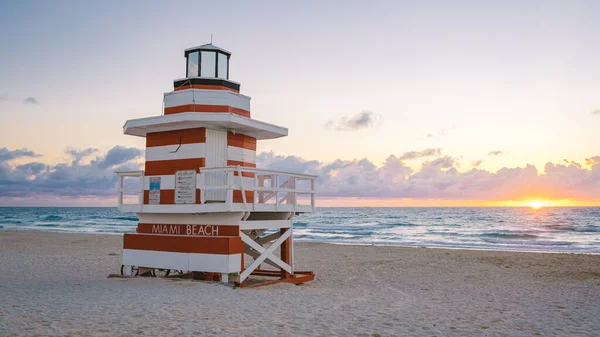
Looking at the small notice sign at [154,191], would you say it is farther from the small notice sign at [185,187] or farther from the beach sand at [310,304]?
the beach sand at [310,304]

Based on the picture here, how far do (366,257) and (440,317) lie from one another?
1229 centimetres

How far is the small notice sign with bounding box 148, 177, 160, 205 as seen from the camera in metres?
11.9

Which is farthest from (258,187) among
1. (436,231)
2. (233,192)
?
(436,231)

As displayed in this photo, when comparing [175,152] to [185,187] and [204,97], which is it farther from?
[204,97]

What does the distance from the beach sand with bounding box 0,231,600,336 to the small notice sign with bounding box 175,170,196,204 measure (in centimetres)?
181

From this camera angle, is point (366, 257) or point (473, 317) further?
point (366, 257)

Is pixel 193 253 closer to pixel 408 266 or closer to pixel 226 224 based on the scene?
pixel 226 224

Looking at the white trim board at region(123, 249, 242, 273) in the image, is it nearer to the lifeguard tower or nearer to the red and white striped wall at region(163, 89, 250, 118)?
the lifeguard tower

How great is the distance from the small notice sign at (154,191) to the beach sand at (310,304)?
178cm

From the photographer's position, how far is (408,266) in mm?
17797

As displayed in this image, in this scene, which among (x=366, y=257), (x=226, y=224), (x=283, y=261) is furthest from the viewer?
(x=366, y=257)

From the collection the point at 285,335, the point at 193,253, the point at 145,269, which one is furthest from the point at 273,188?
the point at 285,335

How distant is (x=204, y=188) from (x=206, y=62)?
10.6 feet

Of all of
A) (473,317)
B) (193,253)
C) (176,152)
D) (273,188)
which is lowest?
(473,317)
